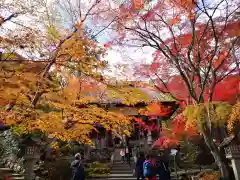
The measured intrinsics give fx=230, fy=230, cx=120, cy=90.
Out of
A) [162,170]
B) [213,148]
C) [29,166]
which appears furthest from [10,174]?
[213,148]

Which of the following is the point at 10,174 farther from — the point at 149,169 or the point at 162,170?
the point at 162,170

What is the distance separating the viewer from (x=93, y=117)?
945 cm

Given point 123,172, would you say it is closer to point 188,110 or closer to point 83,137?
point 83,137

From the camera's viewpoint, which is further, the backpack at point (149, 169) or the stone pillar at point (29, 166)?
the stone pillar at point (29, 166)

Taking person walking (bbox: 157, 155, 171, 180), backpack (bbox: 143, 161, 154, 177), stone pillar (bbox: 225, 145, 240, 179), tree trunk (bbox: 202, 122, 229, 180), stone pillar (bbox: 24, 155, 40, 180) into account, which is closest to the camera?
backpack (bbox: 143, 161, 154, 177)

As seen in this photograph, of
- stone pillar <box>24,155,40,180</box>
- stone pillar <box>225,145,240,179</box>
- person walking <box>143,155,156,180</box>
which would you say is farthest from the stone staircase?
stone pillar <box>225,145,240,179</box>

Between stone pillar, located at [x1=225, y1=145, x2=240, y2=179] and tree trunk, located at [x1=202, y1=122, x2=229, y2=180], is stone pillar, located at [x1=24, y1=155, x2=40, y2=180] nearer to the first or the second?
tree trunk, located at [x1=202, y1=122, x2=229, y2=180]

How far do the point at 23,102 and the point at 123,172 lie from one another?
9919 millimetres

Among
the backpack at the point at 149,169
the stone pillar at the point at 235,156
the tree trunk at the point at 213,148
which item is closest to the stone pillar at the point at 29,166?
the backpack at the point at 149,169

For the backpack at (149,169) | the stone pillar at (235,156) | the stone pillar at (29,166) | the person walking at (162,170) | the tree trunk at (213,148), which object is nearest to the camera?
the backpack at (149,169)

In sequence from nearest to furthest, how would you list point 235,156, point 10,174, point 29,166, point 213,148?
1. point 213,148
2. point 235,156
3. point 29,166
4. point 10,174

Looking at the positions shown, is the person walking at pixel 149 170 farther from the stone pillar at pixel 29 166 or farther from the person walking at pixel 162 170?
the stone pillar at pixel 29 166

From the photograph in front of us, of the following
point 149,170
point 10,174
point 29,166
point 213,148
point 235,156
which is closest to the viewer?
point 149,170

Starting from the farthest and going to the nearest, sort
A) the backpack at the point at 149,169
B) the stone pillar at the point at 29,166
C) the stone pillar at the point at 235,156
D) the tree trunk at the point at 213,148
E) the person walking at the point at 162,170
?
the stone pillar at the point at 29,166
the stone pillar at the point at 235,156
the person walking at the point at 162,170
the tree trunk at the point at 213,148
the backpack at the point at 149,169
